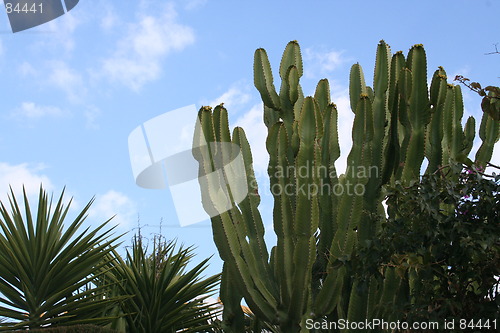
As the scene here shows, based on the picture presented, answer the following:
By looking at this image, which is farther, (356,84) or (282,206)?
(356,84)

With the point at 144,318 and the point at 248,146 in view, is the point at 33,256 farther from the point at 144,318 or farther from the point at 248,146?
the point at 248,146

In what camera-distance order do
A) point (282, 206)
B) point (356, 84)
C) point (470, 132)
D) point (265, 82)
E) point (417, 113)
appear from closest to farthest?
point (282, 206) → point (417, 113) → point (265, 82) → point (470, 132) → point (356, 84)

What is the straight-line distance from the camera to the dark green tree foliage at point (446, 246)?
4.19m

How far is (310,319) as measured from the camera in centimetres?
571

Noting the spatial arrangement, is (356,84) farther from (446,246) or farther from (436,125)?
(446,246)

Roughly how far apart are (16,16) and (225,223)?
3.08 meters

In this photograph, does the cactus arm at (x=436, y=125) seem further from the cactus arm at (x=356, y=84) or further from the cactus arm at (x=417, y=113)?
the cactus arm at (x=356, y=84)

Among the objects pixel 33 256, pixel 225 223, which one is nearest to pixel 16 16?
pixel 33 256

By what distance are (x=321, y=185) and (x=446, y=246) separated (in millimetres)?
2005

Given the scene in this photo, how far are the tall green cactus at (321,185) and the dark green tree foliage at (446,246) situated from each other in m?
1.04

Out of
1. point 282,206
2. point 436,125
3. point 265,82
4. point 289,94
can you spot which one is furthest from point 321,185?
point 265,82

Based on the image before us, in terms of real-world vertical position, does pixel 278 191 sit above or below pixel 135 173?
below

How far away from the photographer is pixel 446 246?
14.0 feet

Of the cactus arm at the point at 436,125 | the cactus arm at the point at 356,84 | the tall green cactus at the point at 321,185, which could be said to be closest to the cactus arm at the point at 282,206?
the tall green cactus at the point at 321,185
